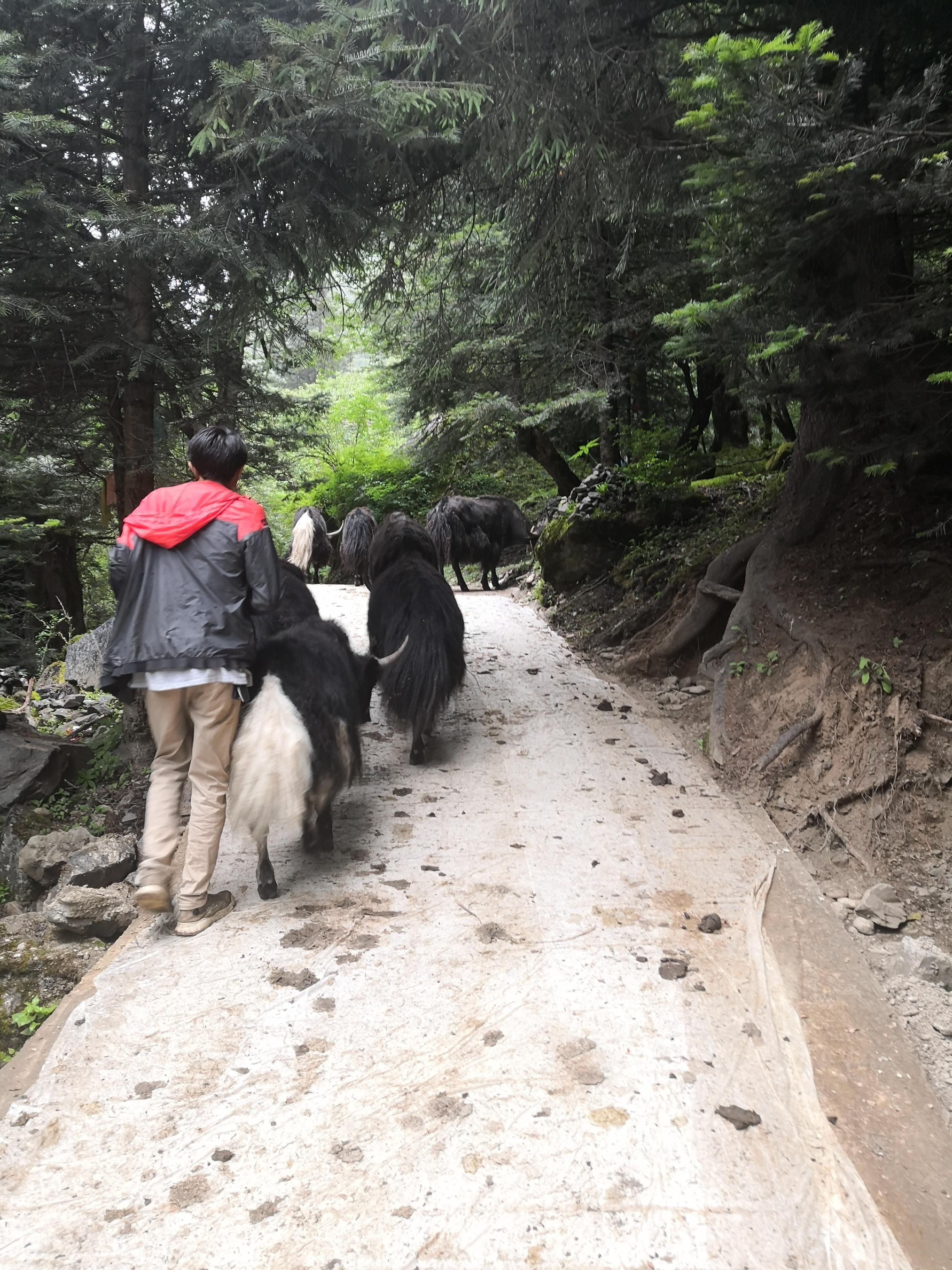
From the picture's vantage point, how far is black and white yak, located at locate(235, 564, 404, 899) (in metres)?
3.15

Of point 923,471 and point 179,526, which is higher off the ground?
point 923,471

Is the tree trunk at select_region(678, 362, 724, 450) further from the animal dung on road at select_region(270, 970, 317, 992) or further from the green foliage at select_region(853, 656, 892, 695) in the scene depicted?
the animal dung on road at select_region(270, 970, 317, 992)

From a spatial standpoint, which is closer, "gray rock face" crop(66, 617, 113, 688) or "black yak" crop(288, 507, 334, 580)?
"gray rock face" crop(66, 617, 113, 688)

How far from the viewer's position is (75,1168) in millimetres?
1993

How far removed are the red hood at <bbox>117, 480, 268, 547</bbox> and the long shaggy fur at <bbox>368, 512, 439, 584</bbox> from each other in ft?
9.25

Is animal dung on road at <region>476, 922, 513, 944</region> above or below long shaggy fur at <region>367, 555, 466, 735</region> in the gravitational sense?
below

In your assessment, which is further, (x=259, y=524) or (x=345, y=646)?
(x=345, y=646)

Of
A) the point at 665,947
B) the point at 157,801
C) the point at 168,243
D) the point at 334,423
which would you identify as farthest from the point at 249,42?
the point at 334,423

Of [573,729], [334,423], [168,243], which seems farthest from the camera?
[334,423]

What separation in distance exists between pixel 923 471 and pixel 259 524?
4.34 metres

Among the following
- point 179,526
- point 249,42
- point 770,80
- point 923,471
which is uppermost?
point 249,42

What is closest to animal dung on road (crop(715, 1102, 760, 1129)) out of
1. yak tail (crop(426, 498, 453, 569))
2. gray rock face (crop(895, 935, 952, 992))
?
gray rock face (crop(895, 935, 952, 992))

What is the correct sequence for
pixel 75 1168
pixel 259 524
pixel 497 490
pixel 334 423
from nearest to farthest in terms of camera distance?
pixel 75 1168 < pixel 259 524 < pixel 497 490 < pixel 334 423

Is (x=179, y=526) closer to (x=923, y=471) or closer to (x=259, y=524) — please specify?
(x=259, y=524)
